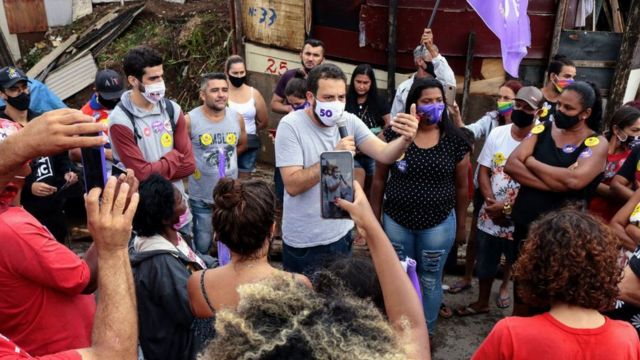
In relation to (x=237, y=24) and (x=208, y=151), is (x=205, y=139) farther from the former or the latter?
(x=237, y=24)

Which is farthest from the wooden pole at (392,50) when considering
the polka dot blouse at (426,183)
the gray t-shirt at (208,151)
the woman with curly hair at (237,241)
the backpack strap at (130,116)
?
the woman with curly hair at (237,241)

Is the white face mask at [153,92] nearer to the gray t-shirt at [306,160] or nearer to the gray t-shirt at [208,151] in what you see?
the gray t-shirt at [208,151]

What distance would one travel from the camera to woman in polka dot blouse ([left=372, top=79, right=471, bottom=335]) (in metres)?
3.66

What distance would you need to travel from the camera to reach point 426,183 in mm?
3682

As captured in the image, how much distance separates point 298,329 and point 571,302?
120cm

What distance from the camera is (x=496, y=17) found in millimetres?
4895

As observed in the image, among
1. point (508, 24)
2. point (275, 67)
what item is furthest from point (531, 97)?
point (275, 67)

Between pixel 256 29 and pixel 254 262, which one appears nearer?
pixel 254 262

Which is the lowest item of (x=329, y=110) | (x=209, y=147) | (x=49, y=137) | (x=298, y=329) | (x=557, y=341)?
(x=209, y=147)

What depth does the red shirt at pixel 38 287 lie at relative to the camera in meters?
2.04

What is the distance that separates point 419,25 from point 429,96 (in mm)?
3127

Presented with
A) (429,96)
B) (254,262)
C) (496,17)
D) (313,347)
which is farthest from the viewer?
(496,17)

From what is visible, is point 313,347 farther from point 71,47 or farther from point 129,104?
point 71,47

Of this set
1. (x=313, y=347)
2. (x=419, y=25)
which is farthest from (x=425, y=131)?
(x=419, y=25)
